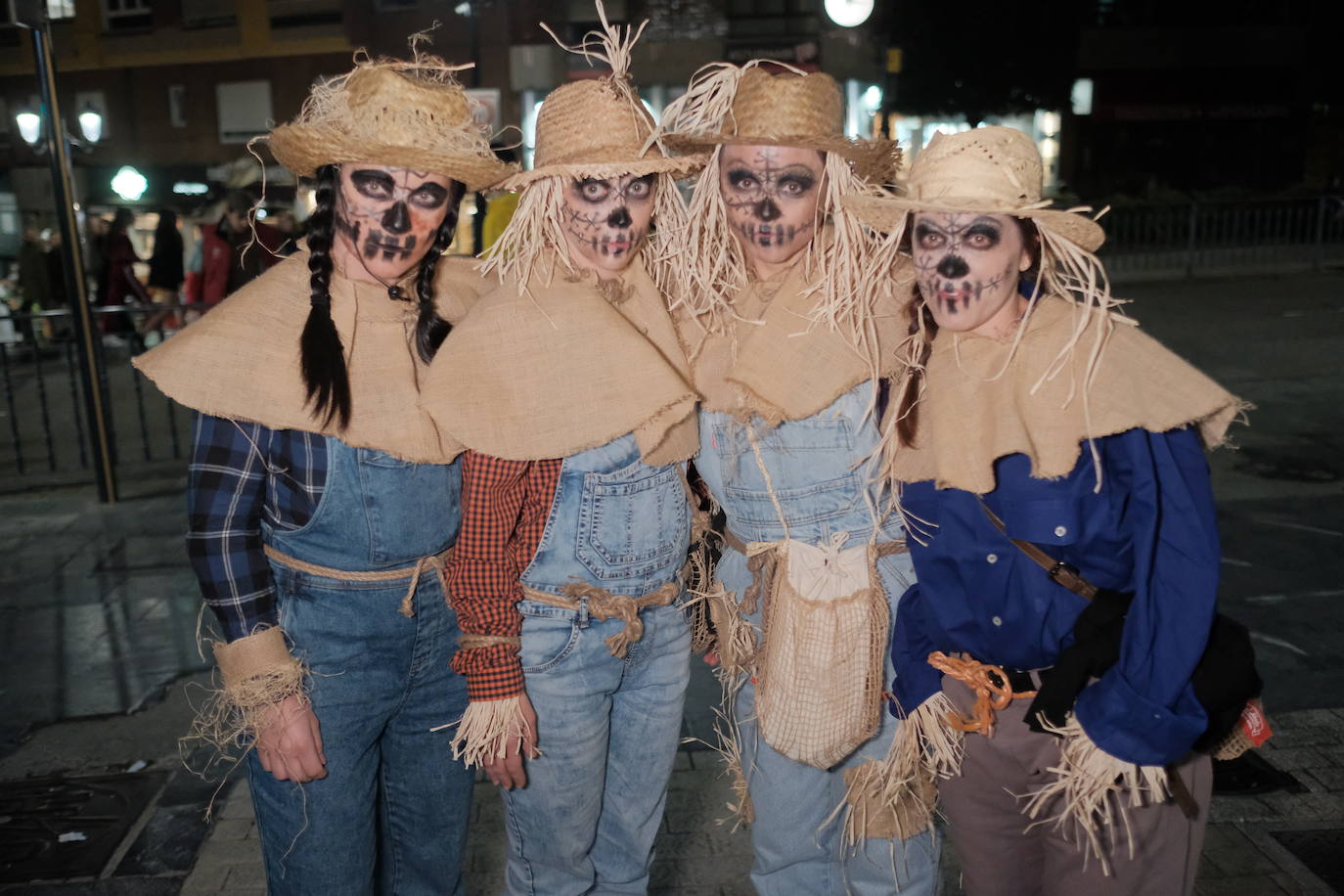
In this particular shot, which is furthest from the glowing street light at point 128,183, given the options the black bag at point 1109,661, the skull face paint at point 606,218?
the black bag at point 1109,661

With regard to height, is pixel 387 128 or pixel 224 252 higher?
pixel 387 128

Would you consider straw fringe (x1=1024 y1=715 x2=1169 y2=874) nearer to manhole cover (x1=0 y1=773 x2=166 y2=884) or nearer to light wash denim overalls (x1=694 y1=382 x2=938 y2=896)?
light wash denim overalls (x1=694 y1=382 x2=938 y2=896)

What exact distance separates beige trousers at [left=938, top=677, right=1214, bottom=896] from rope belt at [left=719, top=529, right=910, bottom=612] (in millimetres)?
326

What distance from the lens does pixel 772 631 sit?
8.23 feet

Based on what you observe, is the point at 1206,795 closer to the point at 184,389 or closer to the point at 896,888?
the point at 896,888

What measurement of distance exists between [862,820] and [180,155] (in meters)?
25.5

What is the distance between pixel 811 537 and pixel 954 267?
0.72m

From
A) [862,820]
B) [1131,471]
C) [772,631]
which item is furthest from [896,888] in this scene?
[1131,471]

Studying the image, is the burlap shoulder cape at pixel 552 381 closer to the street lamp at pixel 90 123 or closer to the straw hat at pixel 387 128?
the straw hat at pixel 387 128

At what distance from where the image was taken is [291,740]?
88.0 inches

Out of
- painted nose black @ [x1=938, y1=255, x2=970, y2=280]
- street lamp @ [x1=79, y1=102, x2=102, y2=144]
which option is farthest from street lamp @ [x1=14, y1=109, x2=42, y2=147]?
painted nose black @ [x1=938, y1=255, x2=970, y2=280]

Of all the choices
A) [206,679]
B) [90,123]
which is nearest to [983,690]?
[206,679]

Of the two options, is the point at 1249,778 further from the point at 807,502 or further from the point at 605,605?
the point at 605,605

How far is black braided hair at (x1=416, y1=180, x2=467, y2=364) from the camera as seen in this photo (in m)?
2.43
